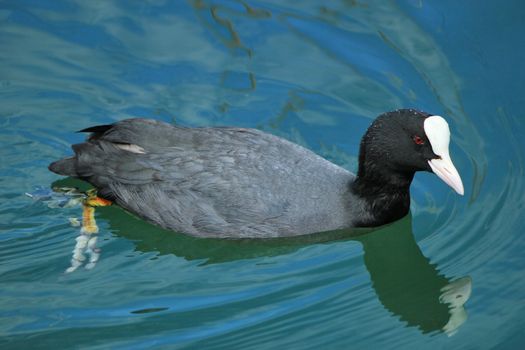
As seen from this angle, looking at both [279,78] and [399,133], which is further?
[279,78]

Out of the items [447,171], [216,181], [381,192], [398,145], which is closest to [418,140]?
[398,145]

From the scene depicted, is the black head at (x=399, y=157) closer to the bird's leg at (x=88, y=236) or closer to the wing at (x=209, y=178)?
the wing at (x=209, y=178)

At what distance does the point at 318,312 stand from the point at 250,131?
1.53m

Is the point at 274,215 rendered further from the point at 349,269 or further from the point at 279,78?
the point at 279,78

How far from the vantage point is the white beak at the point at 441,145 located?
5699mm

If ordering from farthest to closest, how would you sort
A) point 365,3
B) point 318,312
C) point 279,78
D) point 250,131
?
point 365,3, point 279,78, point 250,131, point 318,312

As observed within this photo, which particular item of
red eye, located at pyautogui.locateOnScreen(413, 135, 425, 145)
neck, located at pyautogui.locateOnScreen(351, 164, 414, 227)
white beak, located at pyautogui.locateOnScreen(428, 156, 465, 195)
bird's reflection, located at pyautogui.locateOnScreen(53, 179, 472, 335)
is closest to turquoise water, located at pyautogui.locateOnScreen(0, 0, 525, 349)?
bird's reflection, located at pyautogui.locateOnScreen(53, 179, 472, 335)

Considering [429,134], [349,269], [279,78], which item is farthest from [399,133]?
[279,78]

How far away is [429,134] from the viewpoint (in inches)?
225

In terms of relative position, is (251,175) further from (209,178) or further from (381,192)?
(381,192)

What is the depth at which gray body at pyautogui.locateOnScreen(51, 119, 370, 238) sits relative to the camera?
5902mm

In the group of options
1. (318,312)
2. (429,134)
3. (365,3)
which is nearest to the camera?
(318,312)

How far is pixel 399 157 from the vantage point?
5.91 meters

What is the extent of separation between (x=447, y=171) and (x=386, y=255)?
75 cm
